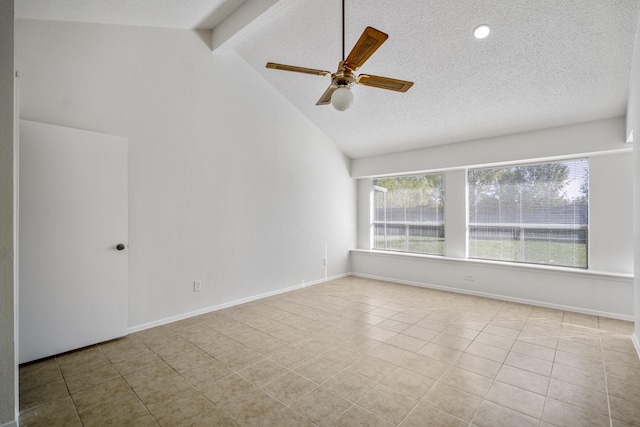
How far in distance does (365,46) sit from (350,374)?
2.49 metres

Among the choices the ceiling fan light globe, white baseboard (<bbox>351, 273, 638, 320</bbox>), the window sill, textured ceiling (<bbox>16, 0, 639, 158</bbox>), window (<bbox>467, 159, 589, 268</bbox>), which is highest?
textured ceiling (<bbox>16, 0, 639, 158</bbox>)

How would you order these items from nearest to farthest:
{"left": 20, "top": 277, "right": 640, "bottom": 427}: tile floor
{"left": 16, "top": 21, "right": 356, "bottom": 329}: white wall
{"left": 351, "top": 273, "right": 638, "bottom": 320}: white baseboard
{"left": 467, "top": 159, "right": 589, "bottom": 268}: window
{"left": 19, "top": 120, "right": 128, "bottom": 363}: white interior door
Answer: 1. {"left": 20, "top": 277, "right": 640, "bottom": 427}: tile floor
2. {"left": 19, "top": 120, "right": 128, "bottom": 363}: white interior door
3. {"left": 16, "top": 21, "right": 356, "bottom": 329}: white wall
4. {"left": 351, "top": 273, "right": 638, "bottom": 320}: white baseboard
5. {"left": 467, "top": 159, "right": 589, "bottom": 268}: window

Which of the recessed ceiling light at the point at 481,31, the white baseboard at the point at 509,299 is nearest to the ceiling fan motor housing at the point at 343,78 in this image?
the recessed ceiling light at the point at 481,31

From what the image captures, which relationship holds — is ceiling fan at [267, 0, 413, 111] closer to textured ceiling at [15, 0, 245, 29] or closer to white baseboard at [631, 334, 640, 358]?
textured ceiling at [15, 0, 245, 29]

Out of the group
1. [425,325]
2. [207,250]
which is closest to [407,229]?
[425,325]

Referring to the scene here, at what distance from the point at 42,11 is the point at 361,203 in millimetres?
5344

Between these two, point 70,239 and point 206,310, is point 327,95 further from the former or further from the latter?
point 206,310

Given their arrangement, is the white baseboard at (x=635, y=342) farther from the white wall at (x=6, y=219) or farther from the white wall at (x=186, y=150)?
the white wall at (x=6, y=219)

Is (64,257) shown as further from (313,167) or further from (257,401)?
(313,167)

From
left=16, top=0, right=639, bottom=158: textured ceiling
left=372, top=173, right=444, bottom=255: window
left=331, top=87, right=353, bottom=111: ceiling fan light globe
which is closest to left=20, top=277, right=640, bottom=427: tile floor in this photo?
left=372, top=173, right=444, bottom=255: window

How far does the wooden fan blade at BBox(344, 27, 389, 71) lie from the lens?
6.59ft

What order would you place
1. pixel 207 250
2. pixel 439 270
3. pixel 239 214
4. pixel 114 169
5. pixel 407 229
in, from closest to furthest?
pixel 114 169, pixel 207 250, pixel 239 214, pixel 439 270, pixel 407 229

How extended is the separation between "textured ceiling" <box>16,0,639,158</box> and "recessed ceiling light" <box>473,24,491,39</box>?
0.05m

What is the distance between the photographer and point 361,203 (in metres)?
6.59
